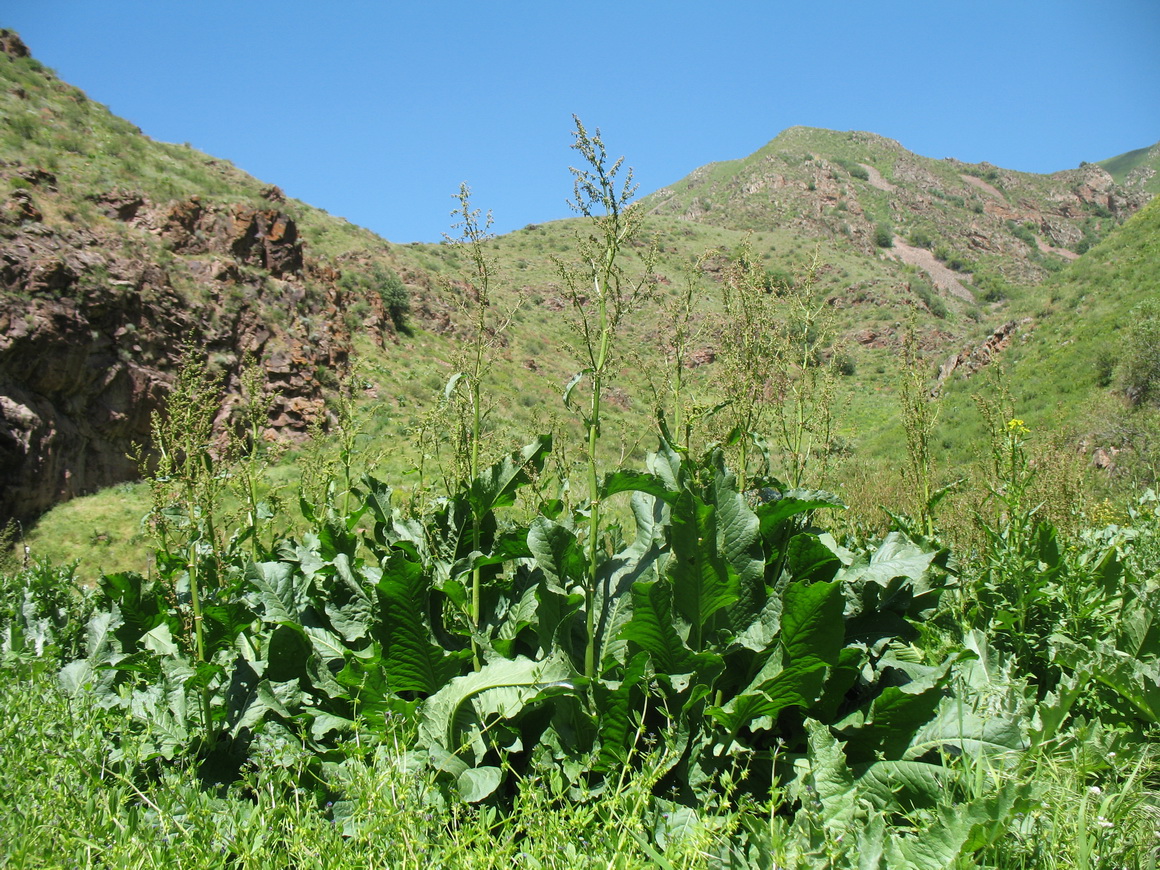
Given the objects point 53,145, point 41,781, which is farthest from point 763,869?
point 53,145

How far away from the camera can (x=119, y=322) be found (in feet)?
54.1

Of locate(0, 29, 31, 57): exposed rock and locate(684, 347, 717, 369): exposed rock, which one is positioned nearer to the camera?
locate(684, 347, 717, 369): exposed rock

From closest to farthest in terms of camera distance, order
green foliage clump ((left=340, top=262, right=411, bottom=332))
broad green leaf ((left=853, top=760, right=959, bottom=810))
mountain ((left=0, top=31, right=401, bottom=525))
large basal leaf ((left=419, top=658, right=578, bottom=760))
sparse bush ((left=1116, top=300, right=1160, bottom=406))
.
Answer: broad green leaf ((left=853, top=760, right=959, bottom=810)) → large basal leaf ((left=419, top=658, right=578, bottom=760)) → mountain ((left=0, top=31, right=401, bottom=525)) → sparse bush ((left=1116, top=300, right=1160, bottom=406)) → green foliage clump ((left=340, top=262, right=411, bottom=332))

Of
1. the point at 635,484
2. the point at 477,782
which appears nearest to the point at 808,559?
the point at 635,484

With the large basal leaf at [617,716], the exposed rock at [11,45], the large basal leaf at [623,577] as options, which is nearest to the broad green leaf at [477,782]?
the large basal leaf at [617,716]

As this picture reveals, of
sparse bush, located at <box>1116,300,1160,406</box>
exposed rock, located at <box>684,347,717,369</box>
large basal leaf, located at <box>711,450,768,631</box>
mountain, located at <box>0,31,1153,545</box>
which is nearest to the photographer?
large basal leaf, located at <box>711,450,768,631</box>

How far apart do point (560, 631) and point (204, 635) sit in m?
1.66

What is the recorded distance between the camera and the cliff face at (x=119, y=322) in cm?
1449

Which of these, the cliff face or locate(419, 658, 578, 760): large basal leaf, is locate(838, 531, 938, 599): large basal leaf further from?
the cliff face

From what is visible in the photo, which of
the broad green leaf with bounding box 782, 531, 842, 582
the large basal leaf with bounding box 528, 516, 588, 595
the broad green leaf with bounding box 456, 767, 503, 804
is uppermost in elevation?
the large basal leaf with bounding box 528, 516, 588, 595

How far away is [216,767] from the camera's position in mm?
2510

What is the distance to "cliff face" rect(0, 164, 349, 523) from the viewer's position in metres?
14.5

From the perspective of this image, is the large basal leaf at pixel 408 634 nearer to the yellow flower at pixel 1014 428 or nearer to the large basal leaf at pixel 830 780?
the large basal leaf at pixel 830 780

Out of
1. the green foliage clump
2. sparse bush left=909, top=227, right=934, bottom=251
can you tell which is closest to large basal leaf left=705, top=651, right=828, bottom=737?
the green foliage clump
